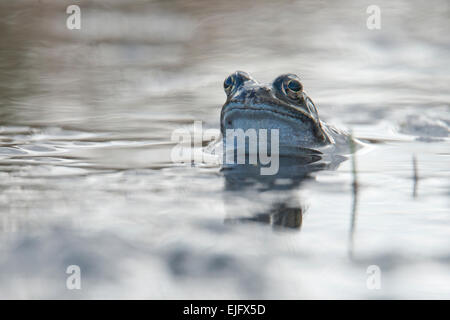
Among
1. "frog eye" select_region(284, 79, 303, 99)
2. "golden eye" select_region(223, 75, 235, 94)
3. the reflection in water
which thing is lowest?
the reflection in water

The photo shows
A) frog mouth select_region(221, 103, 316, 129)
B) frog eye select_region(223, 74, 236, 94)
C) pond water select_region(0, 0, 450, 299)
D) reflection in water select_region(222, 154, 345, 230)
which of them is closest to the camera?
pond water select_region(0, 0, 450, 299)

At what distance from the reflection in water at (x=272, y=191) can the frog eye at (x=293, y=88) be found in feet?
2.18

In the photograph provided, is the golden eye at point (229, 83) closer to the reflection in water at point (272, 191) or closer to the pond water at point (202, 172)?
the pond water at point (202, 172)

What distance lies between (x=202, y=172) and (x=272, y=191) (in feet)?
2.70

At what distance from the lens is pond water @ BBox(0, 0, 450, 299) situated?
221 centimetres

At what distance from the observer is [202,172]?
4.19 metres

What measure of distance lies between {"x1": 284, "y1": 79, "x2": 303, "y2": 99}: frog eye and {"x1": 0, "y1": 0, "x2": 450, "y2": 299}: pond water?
77 cm

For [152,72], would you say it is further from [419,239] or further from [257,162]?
[419,239]

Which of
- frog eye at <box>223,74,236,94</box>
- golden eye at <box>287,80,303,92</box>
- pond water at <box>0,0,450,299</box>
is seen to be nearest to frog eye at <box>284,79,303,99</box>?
golden eye at <box>287,80,303,92</box>

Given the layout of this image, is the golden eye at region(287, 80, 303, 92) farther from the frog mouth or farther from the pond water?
the pond water

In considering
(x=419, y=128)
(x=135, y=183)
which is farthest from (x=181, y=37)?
(x=135, y=183)

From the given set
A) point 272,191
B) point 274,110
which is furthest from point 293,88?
point 272,191

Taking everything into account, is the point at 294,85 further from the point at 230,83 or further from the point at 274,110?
the point at 230,83
